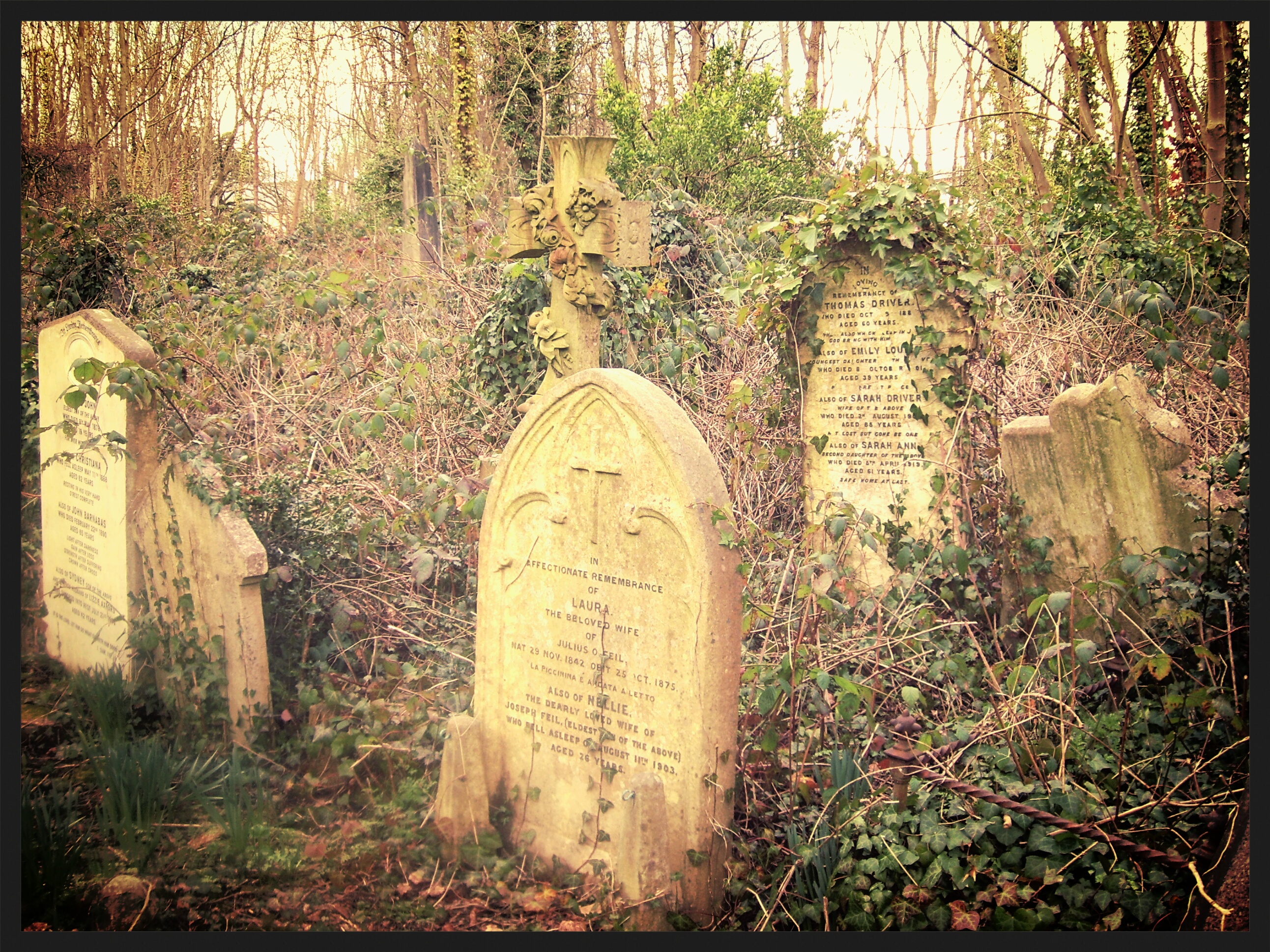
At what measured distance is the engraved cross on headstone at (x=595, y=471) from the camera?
109 inches

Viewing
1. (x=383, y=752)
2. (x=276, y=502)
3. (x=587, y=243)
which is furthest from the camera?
(x=587, y=243)

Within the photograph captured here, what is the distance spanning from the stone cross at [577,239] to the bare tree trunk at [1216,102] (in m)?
2.66

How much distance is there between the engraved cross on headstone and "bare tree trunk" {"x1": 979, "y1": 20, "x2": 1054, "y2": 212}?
200 inches

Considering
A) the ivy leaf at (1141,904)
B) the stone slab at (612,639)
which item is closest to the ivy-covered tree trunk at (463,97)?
the stone slab at (612,639)

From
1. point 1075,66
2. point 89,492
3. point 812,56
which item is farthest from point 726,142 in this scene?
point 89,492

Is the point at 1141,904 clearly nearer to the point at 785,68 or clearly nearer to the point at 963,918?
the point at 963,918

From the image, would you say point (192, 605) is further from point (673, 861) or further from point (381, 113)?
point (381, 113)

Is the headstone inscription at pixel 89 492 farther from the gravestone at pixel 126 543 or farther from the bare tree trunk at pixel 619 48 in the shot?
the bare tree trunk at pixel 619 48

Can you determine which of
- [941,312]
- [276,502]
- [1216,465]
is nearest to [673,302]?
[941,312]

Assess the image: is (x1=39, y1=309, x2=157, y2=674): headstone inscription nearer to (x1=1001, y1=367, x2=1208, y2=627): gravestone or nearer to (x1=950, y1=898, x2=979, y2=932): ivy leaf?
(x1=950, y1=898, x2=979, y2=932): ivy leaf

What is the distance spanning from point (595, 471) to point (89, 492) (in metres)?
3.12

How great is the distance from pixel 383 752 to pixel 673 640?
4.91 feet

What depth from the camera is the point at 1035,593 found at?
13.5 feet

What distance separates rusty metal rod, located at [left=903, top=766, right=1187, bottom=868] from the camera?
2.43m
